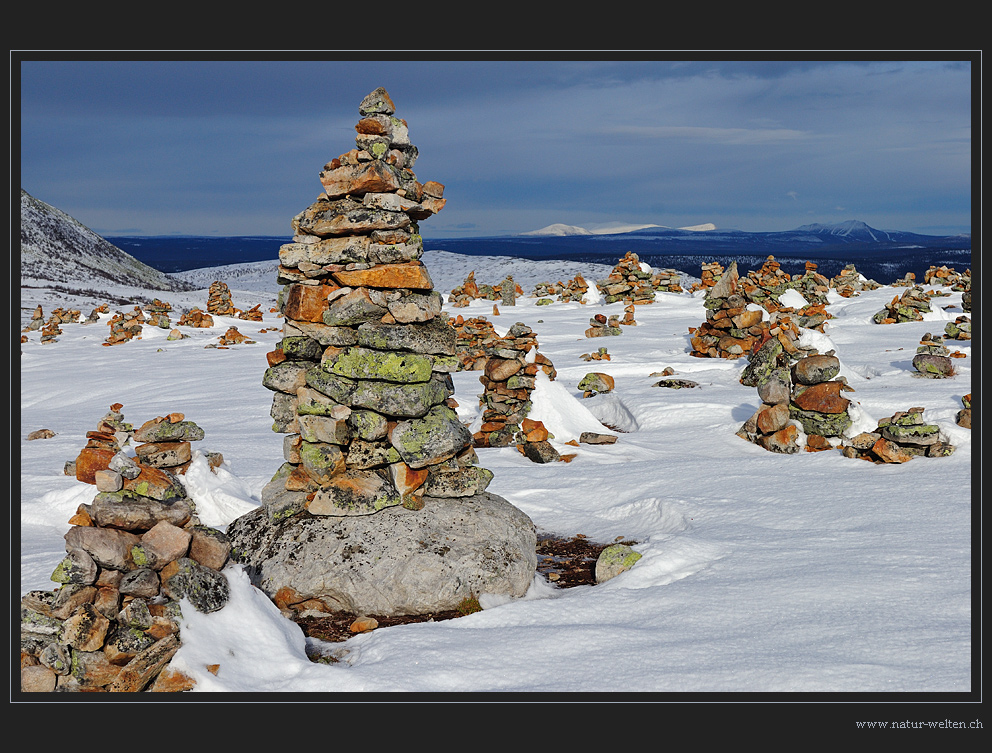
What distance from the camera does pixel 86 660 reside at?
16.4 feet

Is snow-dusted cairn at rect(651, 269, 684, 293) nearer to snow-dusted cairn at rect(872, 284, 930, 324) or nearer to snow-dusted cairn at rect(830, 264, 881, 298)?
snow-dusted cairn at rect(830, 264, 881, 298)

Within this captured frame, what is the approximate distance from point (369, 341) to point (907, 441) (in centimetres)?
850

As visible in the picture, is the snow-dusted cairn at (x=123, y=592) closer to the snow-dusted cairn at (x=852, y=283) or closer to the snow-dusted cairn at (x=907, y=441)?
the snow-dusted cairn at (x=907, y=441)

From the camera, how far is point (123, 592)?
17.4 feet

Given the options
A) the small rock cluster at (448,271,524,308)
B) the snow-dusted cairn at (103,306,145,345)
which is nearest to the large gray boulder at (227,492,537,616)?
the snow-dusted cairn at (103,306,145,345)

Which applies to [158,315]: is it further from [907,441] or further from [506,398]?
[907,441]

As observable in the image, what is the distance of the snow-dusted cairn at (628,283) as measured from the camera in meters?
36.8

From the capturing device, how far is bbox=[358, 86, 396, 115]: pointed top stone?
7645mm

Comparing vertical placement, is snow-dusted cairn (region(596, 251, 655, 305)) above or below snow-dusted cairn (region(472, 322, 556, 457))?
above

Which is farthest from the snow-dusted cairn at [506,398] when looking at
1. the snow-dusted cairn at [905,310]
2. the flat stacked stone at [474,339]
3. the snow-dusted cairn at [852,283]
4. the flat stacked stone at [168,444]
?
the snow-dusted cairn at [852,283]

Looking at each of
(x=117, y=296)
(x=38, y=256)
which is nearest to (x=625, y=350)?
(x=117, y=296)

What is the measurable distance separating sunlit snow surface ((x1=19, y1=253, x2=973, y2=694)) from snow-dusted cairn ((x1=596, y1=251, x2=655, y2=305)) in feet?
55.5

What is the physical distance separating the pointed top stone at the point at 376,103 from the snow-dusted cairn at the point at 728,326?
18.2 m

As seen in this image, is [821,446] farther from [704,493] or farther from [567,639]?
[567,639]
